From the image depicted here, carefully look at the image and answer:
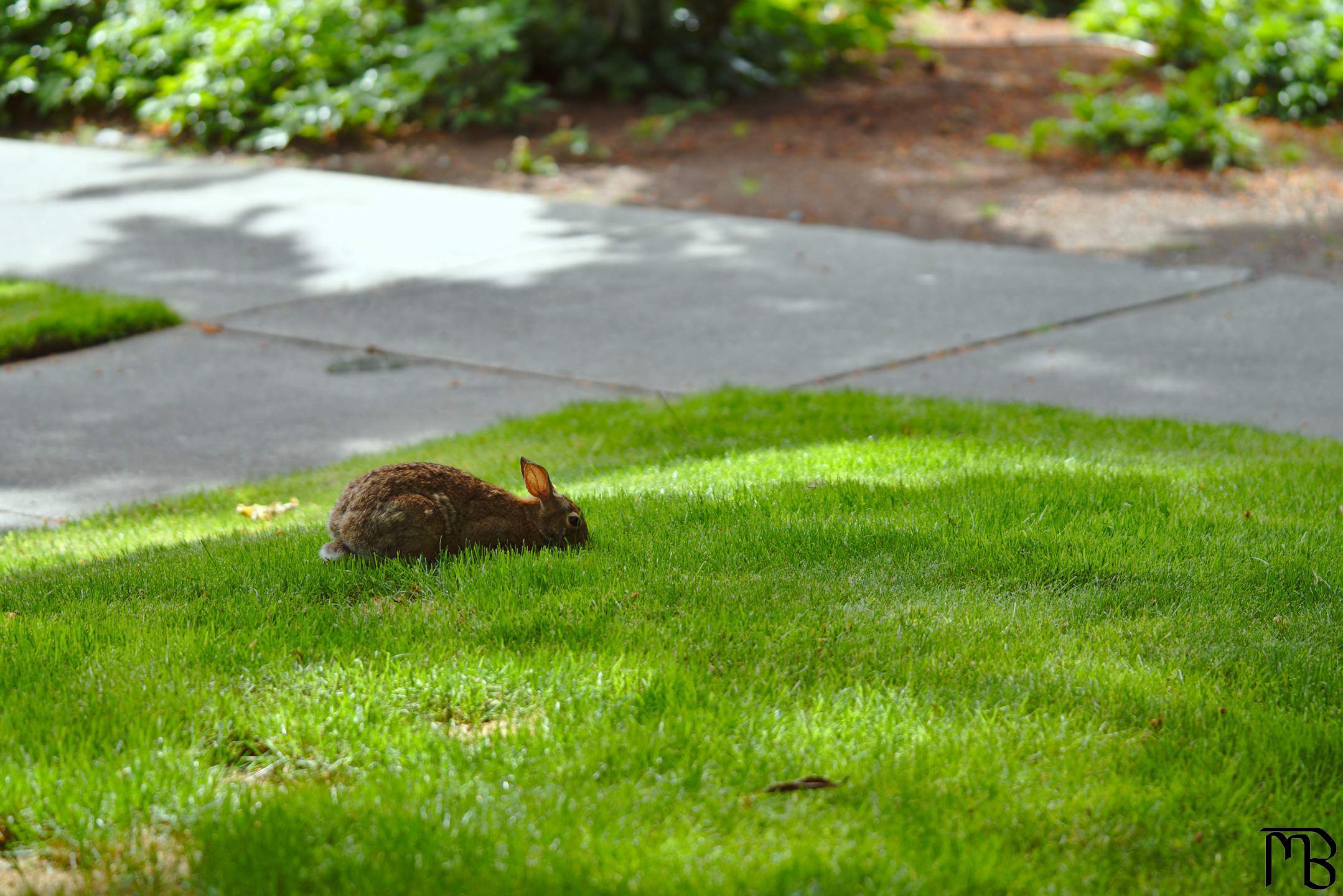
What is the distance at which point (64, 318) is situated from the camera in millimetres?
7613

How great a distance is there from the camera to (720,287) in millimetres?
8711

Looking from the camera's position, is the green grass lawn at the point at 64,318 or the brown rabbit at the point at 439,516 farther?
the green grass lawn at the point at 64,318

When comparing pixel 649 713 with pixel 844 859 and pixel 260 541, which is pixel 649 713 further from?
pixel 260 541

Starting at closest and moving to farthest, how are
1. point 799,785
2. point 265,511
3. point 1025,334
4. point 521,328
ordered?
1. point 799,785
2. point 265,511
3. point 1025,334
4. point 521,328

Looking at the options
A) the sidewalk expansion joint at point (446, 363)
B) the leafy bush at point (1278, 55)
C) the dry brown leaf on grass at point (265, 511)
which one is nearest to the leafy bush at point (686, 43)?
the leafy bush at point (1278, 55)

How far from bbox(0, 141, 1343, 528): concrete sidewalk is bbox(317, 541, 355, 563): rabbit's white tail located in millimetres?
1774

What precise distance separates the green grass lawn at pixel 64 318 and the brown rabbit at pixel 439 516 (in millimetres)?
4019

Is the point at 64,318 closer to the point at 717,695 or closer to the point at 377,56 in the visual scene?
the point at 717,695

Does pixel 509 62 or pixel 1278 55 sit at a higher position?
pixel 509 62

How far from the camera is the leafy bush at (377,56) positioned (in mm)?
12953

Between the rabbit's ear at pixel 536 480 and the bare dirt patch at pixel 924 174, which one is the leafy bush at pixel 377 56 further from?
the rabbit's ear at pixel 536 480

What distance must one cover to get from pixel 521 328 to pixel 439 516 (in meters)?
3.91

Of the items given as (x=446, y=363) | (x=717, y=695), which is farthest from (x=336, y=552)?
(x=446, y=363)

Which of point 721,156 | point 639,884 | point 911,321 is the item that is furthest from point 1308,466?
point 721,156
